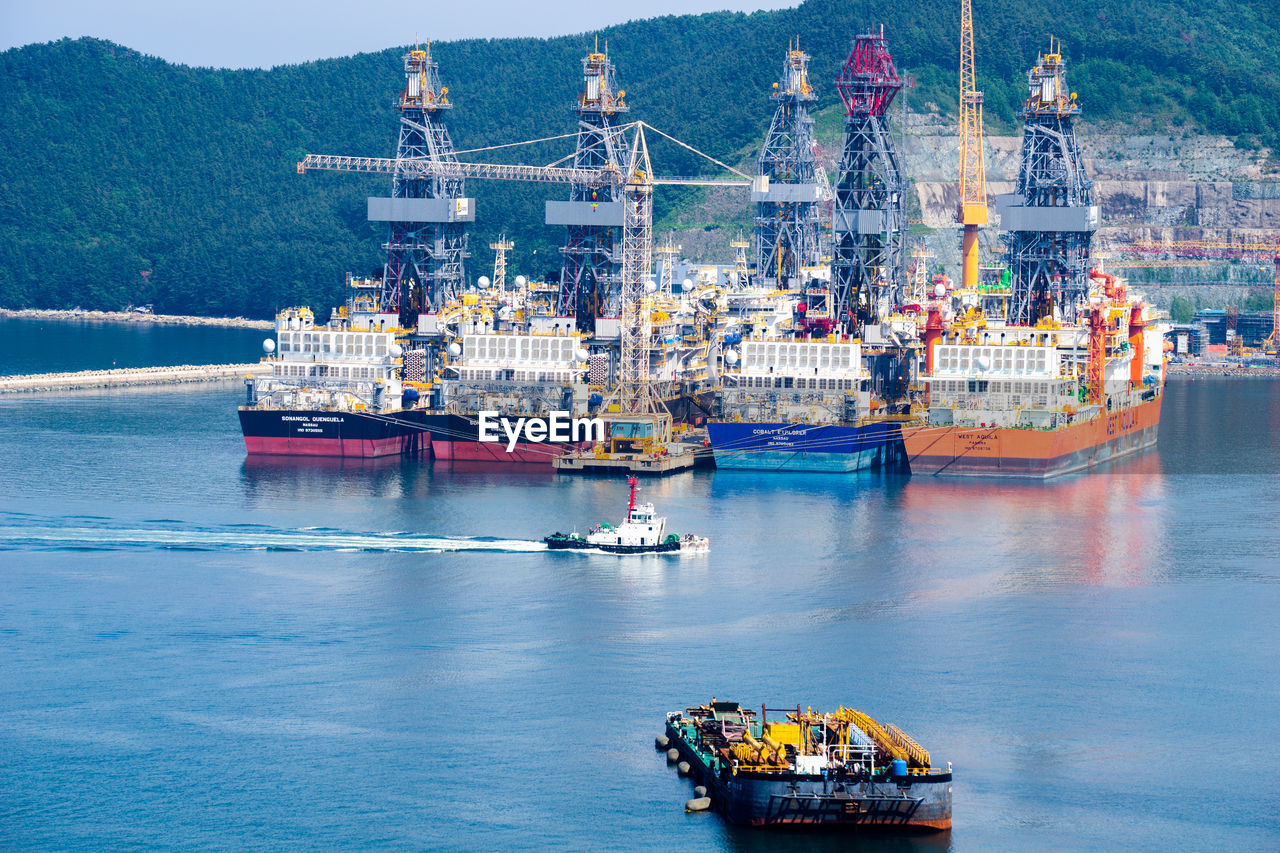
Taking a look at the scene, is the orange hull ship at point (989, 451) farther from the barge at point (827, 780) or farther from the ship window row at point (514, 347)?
the barge at point (827, 780)

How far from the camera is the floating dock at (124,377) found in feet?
477

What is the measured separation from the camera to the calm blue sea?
49.3 metres

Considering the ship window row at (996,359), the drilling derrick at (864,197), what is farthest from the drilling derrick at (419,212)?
the ship window row at (996,359)

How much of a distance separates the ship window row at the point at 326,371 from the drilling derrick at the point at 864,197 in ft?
84.8

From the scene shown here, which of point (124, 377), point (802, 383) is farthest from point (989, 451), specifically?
point (124, 377)

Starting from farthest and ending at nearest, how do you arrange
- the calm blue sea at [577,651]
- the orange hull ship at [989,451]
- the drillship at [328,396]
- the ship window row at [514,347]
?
the ship window row at [514,347]
the drillship at [328,396]
the orange hull ship at [989,451]
the calm blue sea at [577,651]

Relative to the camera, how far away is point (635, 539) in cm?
7700

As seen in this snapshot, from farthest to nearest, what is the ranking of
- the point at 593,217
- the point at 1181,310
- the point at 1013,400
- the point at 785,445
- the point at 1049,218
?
the point at 1181,310 → the point at 593,217 → the point at 1049,218 → the point at 1013,400 → the point at 785,445

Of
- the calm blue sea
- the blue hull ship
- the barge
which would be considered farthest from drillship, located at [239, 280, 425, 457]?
the barge

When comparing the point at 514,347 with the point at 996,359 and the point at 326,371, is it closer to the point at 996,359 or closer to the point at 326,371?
the point at 326,371

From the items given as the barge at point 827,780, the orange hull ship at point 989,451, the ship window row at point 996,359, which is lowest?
Answer: the barge at point 827,780

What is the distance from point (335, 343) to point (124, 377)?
49.8 m

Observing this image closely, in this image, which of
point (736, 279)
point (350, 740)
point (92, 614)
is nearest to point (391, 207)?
point (736, 279)

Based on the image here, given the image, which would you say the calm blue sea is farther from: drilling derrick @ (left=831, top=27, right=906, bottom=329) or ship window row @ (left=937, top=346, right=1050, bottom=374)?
drilling derrick @ (left=831, top=27, right=906, bottom=329)
